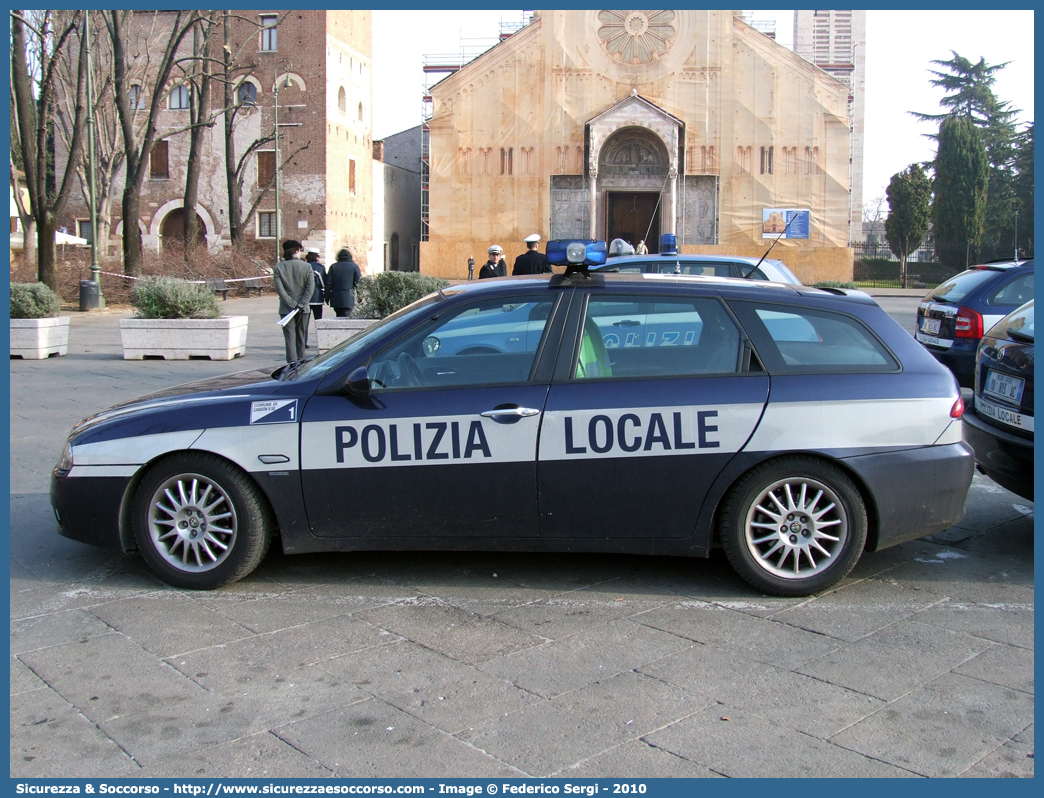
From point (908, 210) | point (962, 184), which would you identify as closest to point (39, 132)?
point (908, 210)

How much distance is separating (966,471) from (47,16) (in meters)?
30.1

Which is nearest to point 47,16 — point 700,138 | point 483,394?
point 700,138

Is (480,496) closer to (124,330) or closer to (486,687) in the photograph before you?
(486,687)

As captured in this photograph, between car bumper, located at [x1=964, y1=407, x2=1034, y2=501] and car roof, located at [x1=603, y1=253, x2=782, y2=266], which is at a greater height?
car roof, located at [x1=603, y1=253, x2=782, y2=266]

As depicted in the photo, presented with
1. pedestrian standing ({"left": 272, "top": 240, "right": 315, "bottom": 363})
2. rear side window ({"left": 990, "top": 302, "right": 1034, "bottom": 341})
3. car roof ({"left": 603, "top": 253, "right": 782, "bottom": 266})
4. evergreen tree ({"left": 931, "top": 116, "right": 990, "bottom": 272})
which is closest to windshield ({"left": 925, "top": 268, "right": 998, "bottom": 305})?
car roof ({"left": 603, "top": 253, "right": 782, "bottom": 266})

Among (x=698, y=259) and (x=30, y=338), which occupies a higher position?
(x=698, y=259)

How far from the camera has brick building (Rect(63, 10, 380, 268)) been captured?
47094mm

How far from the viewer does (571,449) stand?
4805 mm

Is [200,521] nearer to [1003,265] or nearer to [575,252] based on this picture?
[575,252]

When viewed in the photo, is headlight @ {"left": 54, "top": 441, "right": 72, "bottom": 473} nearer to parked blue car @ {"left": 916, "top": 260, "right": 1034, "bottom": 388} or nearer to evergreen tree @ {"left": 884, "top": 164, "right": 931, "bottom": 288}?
parked blue car @ {"left": 916, "top": 260, "right": 1034, "bottom": 388}

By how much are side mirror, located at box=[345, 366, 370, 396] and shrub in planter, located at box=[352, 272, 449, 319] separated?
9.63 metres

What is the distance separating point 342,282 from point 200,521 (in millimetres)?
11265

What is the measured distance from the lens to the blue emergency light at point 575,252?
521cm

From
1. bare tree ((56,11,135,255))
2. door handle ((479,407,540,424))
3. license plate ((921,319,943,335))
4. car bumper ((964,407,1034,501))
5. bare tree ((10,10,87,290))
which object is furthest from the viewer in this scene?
bare tree ((56,11,135,255))
